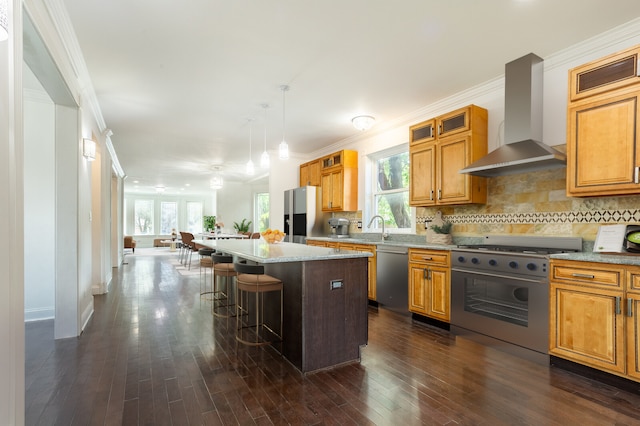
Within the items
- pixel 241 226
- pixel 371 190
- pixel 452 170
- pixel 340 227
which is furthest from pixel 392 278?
pixel 241 226

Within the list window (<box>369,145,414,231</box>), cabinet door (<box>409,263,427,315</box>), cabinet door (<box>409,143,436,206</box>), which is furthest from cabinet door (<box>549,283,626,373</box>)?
window (<box>369,145,414,231</box>)

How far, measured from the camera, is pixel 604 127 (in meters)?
2.45

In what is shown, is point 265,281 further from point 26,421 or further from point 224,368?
point 26,421

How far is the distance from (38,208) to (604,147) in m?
5.63

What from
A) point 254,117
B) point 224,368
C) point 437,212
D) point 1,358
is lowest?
point 224,368

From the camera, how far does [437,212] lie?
4.14 meters

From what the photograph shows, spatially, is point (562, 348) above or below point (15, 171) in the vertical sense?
below

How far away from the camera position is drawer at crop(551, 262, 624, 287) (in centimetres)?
221

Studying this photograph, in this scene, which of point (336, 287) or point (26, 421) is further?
point (336, 287)

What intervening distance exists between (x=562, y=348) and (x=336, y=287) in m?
1.80

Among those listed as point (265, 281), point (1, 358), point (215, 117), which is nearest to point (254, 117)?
point (215, 117)

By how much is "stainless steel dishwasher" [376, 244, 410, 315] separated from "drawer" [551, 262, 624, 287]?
1.59 m

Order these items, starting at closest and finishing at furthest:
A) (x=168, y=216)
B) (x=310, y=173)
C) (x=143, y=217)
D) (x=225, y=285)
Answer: (x=225, y=285) → (x=310, y=173) → (x=143, y=217) → (x=168, y=216)

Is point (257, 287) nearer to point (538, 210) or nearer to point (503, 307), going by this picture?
point (503, 307)
